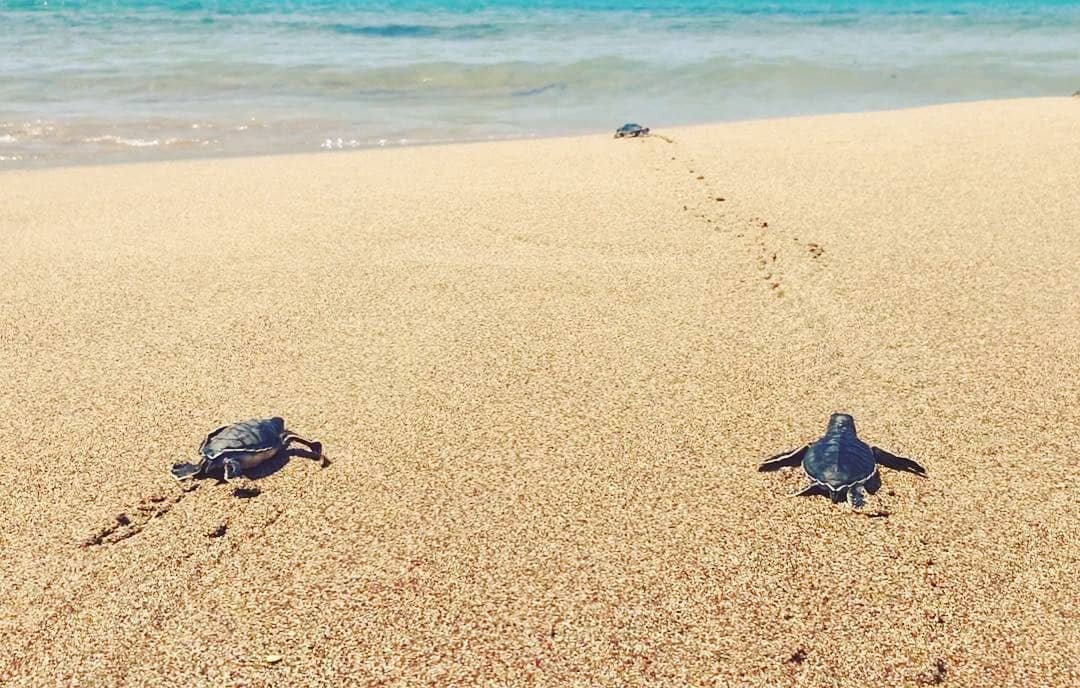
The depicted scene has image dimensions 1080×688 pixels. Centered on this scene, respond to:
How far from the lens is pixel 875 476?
2.96m

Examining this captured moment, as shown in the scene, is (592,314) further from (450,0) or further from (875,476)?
(450,0)

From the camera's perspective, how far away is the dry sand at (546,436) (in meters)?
2.29

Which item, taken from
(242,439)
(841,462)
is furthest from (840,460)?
(242,439)

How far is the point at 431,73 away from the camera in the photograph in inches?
597

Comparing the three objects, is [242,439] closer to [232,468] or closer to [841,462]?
[232,468]

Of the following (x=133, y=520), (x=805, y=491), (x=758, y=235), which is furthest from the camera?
(x=758, y=235)

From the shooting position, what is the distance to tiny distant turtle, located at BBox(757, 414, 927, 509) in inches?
111

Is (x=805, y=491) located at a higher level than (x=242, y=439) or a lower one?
lower

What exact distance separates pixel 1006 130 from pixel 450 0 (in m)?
31.8

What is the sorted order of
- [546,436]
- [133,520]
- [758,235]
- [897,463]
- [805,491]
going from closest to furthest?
1. [133,520]
2. [805,491]
3. [897,463]
4. [546,436]
5. [758,235]

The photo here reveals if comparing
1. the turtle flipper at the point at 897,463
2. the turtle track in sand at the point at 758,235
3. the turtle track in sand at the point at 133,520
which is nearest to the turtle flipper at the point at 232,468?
the turtle track in sand at the point at 133,520

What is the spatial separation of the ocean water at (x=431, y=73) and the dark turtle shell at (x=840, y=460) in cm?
761

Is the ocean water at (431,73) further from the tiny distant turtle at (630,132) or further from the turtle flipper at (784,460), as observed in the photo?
the turtle flipper at (784,460)

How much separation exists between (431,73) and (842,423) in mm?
13253
